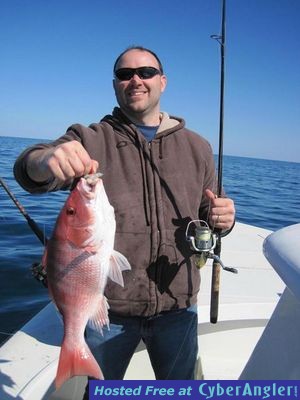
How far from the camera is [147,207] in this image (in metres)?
2.44

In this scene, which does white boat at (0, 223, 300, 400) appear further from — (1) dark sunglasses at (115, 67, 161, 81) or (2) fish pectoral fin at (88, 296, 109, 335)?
(1) dark sunglasses at (115, 67, 161, 81)

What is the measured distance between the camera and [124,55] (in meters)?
2.54

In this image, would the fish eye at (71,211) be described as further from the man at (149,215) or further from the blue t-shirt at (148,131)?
the blue t-shirt at (148,131)

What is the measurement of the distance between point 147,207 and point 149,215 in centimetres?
5

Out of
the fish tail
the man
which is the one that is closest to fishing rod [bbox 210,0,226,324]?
the man

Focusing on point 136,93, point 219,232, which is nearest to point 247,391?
point 219,232

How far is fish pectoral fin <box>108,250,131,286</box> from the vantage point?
1927 millimetres

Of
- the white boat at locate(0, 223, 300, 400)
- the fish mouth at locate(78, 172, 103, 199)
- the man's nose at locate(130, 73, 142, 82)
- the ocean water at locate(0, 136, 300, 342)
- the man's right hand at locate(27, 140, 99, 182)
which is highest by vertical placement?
the man's nose at locate(130, 73, 142, 82)

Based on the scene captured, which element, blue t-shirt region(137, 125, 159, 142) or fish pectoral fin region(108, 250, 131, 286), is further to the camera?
blue t-shirt region(137, 125, 159, 142)

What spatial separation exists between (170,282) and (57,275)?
85cm

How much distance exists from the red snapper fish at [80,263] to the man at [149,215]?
473 mm

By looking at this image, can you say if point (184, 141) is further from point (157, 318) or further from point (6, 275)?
point (6, 275)

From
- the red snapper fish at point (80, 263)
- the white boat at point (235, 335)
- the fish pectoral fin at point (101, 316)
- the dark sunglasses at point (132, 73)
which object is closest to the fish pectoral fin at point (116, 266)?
the red snapper fish at point (80, 263)

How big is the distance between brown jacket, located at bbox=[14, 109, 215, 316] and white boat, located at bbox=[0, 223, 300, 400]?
55 cm
